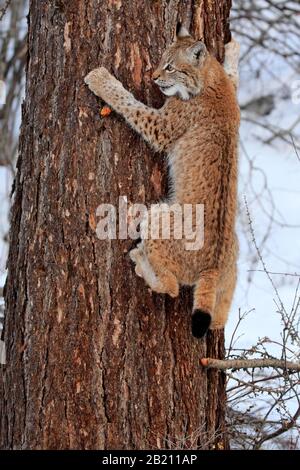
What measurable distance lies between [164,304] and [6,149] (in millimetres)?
6097

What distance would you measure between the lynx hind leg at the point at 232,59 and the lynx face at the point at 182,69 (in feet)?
0.58

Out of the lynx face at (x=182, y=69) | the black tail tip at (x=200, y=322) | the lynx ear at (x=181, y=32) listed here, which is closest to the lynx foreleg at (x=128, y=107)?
the lynx face at (x=182, y=69)

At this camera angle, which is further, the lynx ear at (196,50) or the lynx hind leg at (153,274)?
the lynx ear at (196,50)

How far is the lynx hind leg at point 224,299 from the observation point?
4.35 metres

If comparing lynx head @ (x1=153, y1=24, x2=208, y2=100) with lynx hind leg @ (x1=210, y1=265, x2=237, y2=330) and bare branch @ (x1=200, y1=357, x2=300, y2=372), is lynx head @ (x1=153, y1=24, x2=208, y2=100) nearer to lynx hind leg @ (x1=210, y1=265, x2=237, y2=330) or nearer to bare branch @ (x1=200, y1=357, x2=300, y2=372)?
lynx hind leg @ (x1=210, y1=265, x2=237, y2=330)

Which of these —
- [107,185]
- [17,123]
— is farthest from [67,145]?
[17,123]

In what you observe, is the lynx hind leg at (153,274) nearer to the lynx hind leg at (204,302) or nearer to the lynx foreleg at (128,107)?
the lynx hind leg at (204,302)

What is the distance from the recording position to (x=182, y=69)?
4707mm

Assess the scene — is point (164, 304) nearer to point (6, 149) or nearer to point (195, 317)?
point (195, 317)

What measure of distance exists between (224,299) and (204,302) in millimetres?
340

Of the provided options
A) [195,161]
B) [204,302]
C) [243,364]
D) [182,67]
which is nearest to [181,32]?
[182,67]

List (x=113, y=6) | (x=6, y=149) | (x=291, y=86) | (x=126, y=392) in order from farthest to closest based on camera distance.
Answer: (x=291, y=86), (x=6, y=149), (x=113, y=6), (x=126, y=392)

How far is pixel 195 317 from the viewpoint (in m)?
4.00

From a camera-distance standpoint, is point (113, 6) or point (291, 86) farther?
point (291, 86)
